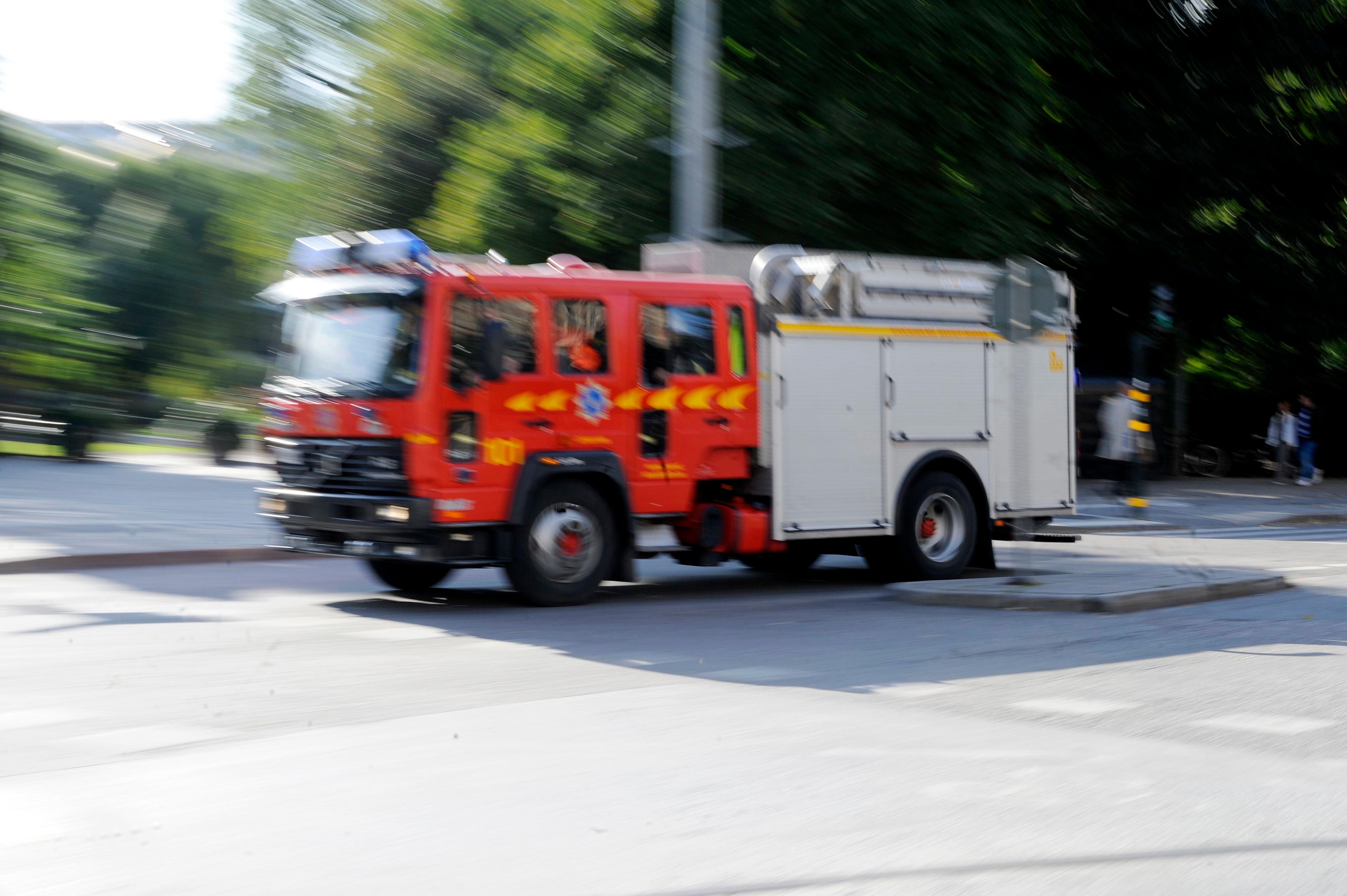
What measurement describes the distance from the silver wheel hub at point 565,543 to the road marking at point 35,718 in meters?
4.39

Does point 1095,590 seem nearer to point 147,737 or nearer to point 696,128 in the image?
point 147,737

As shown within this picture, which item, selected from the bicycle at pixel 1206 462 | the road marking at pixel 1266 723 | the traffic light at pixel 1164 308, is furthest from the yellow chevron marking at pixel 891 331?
the bicycle at pixel 1206 462

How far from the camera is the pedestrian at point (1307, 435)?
1099 inches

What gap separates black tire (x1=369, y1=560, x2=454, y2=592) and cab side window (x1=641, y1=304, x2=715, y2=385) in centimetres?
235

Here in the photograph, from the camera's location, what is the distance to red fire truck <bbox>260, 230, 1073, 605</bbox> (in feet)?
33.7

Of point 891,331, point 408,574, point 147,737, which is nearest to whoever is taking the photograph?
point 147,737

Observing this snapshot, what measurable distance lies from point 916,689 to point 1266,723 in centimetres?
162

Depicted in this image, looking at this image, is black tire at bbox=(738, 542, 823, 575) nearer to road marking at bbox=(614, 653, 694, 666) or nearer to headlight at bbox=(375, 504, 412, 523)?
headlight at bbox=(375, 504, 412, 523)

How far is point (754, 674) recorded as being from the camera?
7.82 m

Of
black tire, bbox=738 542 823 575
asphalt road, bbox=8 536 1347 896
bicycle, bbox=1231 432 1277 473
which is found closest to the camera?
asphalt road, bbox=8 536 1347 896

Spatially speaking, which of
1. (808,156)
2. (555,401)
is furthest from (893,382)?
(808,156)

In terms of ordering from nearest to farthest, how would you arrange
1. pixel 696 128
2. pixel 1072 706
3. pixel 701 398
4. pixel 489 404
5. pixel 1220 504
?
1. pixel 1072 706
2. pixel 489 404
3. pixel 701 398
4. pixel 696 128
5. pixel 1220 504

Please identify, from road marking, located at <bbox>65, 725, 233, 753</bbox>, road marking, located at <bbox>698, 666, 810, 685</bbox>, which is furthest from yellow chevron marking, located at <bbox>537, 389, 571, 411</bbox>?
road marking, located at <bbox>65, 725, 233, 753</bbox>

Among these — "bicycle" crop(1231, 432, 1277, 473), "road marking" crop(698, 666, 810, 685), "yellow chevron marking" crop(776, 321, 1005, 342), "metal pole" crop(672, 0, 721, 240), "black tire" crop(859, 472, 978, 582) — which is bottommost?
"road marking" crop(698, 666, 810, 685)
